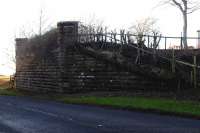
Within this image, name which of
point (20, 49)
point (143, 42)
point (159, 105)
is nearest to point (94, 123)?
point (159, 105)

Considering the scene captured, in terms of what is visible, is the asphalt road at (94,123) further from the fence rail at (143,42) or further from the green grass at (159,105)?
the fence rail at (143,42)

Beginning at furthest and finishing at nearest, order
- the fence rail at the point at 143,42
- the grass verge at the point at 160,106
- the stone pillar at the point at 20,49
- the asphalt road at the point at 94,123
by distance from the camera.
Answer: the stone pillar at the point at 20,49, the fence rail at the point at 143,42, the grass verge at the point at 160,106, the asphalt road at the point at 94,123

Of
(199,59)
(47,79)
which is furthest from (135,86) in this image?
(47,79)

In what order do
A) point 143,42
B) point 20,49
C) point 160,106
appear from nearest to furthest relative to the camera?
point 160,106, point 143,42, point 20,49

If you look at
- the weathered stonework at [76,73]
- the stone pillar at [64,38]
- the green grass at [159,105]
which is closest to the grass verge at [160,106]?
the green grass at [159,105]

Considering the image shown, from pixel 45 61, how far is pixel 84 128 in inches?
911

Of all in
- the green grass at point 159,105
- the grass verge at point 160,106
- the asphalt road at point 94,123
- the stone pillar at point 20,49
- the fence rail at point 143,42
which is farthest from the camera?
the stone pillar at point 20,49

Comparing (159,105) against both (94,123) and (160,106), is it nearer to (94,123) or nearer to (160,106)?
(160,106)

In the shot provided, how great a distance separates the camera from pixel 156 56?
97.2ft

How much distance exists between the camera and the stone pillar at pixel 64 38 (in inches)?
1305

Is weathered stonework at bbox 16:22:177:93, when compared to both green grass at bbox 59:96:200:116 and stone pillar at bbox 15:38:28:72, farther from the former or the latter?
green grass at bbox 59:96:200:116

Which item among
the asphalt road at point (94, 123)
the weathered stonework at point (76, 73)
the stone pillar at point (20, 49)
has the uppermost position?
the stone pillar at point (20, 49)

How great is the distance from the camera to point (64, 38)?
3375 cm

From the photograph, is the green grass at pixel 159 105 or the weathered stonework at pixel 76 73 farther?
the weathered stonework at pixel 76 73
